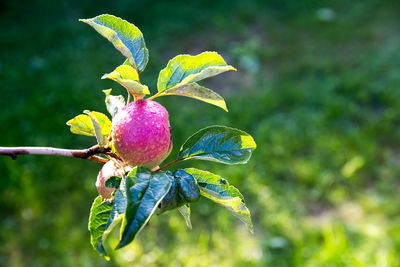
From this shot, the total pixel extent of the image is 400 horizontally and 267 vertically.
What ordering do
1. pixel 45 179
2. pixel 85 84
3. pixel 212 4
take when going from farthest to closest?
pixel 212 4, pixel 85 84, pixel 45 179

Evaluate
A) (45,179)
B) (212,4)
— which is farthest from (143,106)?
(212,4)

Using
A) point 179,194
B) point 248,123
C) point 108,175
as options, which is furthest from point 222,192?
point 248,123

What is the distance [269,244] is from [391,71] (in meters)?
2.03

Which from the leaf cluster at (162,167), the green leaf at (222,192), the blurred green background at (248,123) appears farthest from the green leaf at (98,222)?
the blurred green background at (248,123)

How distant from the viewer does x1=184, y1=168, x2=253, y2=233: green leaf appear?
1.78 feet

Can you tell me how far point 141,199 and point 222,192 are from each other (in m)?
0.13

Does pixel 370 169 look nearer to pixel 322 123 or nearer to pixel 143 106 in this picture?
pixel 322 123

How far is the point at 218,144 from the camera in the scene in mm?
605

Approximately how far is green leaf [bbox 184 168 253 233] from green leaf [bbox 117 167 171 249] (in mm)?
74

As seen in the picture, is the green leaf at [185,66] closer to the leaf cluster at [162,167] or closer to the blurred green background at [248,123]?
the leaf cluster at [162,167]

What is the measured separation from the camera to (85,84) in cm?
338

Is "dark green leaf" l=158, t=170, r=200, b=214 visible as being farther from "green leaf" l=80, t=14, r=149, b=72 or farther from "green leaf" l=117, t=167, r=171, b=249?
"green leaf" l=80, t=14, r=149, b=72

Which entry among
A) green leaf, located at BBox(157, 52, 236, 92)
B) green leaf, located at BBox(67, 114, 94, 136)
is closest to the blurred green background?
green leaf, located at BBox(67, 114, 94, 136)

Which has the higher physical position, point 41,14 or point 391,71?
point 391,71
